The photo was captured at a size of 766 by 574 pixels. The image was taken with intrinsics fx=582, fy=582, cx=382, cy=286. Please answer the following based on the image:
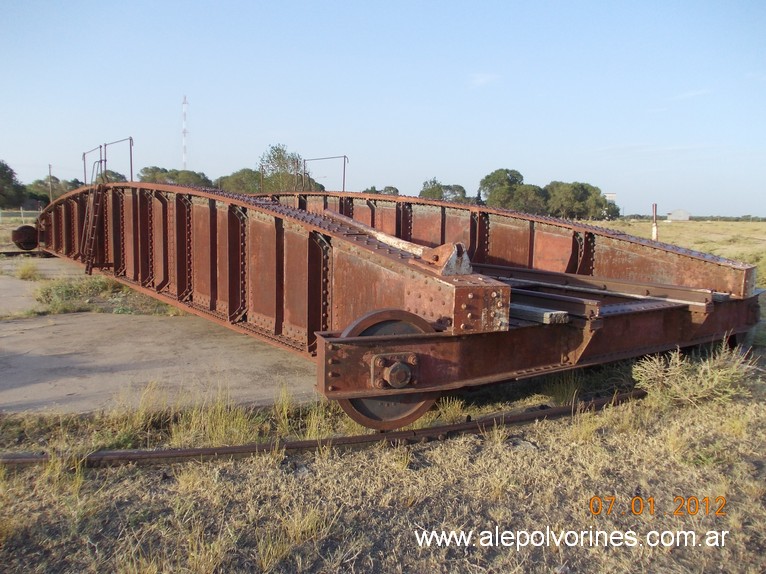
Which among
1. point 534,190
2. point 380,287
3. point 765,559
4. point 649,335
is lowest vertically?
point 765,559

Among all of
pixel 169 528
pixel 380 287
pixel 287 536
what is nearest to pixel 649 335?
pixel 380 287

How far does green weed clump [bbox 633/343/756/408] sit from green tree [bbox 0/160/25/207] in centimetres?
6372

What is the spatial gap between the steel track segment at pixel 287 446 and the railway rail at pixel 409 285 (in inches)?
6.4

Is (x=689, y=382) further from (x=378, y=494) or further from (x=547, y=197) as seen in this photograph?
(x=547, y=197)

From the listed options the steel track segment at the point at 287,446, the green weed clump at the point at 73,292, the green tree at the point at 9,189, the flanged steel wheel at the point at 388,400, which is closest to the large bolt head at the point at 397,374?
the flanged steel wheel at the point at 388,400

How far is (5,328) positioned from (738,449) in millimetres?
9489

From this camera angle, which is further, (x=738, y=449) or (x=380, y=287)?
(x=380, y=287)

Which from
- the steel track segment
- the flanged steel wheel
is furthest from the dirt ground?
the flanged steel wheel

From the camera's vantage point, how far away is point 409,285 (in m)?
4.80

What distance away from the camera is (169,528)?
3.18m

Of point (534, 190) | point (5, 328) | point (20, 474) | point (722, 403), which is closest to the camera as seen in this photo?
point (20, 474)

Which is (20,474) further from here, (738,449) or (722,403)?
(722,403)

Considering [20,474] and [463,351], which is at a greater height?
[463,351]

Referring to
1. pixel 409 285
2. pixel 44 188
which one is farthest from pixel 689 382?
pixel 44 188
